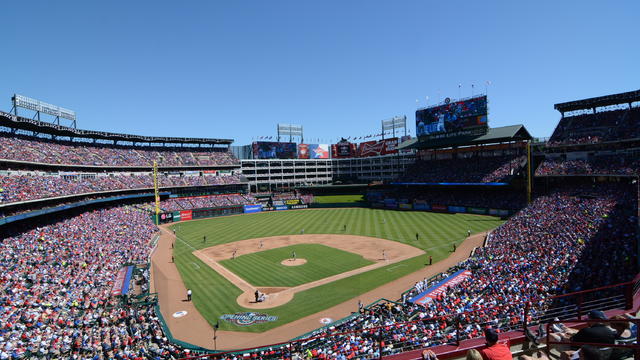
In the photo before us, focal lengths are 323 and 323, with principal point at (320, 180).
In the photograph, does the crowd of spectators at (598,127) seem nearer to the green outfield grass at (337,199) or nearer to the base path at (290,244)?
the base path at (290,244)

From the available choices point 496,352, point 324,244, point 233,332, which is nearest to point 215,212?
point 324,244

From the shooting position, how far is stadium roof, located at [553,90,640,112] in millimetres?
49697

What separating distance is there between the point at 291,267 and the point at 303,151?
78977mm

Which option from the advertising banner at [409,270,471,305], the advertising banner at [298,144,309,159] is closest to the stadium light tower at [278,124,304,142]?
the advertising banner at [298,144,309,159]

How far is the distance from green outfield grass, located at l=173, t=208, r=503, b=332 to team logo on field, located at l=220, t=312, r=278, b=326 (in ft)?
1.47

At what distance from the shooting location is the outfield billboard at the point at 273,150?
102m

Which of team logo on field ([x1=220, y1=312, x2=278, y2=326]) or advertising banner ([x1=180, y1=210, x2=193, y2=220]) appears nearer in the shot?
team logo on field ([x1=220, y1=312, x2=278, y2=326])

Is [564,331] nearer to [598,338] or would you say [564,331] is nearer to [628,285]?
[598,338]

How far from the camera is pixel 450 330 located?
611 inches

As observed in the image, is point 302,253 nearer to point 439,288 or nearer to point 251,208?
point 439,288

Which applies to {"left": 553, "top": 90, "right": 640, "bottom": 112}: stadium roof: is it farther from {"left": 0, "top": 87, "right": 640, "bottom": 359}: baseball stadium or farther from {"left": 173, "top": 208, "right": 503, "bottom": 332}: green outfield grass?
{"left": 173, "top": 208, "right": 503, "bottom": 332}: green outfield grass

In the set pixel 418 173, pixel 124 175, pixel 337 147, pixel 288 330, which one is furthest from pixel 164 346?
pixel 337 147

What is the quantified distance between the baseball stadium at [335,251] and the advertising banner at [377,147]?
60.2 feet

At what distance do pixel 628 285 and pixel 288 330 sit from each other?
17752 mm
